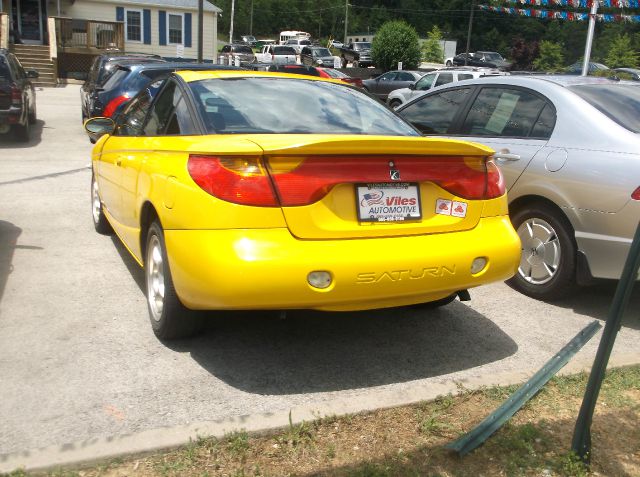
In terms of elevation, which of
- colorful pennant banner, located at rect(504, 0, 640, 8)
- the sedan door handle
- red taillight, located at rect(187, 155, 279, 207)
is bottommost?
the sedan door handle

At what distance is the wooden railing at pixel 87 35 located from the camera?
30.9 m

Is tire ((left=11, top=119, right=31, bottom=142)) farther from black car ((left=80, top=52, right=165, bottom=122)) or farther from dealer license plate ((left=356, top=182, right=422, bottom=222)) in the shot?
dealer license plate ((left=356, top=182, right=422, bottom=222))

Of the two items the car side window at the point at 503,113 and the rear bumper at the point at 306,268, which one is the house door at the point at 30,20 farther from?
the rear bumper at the point at 306,268

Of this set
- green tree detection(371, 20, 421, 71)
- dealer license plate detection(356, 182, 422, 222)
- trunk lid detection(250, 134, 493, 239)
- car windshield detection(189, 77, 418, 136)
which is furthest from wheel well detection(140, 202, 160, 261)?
green tree detection(371, 20, 421, 71)

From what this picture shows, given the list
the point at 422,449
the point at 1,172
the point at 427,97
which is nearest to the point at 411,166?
the point at 422,449

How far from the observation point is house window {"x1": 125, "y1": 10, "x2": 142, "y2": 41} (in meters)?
35.8

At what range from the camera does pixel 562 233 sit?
15.8ft

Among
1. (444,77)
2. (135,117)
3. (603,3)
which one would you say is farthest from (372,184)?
(444,77)

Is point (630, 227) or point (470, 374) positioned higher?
point (630, 227)

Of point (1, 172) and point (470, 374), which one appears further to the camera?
point (1, 172)

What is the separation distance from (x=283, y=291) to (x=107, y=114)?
8151 millimetres

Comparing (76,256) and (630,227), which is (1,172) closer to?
(76,256)

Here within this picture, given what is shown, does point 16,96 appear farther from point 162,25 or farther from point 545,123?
point 162,25

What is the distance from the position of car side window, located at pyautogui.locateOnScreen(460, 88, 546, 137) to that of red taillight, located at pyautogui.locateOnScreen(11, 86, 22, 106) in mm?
9399
